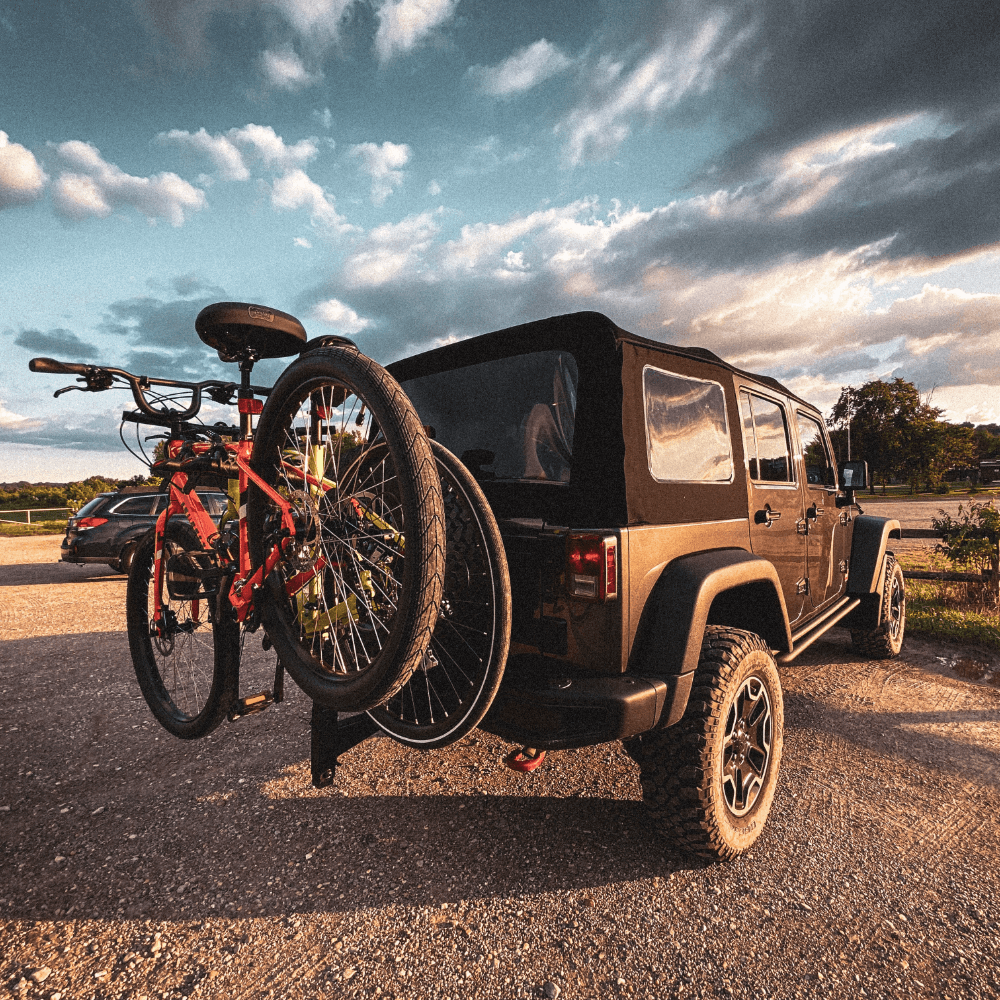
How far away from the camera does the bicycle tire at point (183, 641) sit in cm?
265

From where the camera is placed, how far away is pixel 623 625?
2055mm

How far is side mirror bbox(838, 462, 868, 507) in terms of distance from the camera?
13.6 feet

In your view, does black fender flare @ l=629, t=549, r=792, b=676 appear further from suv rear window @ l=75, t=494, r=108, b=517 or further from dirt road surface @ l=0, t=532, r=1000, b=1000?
suv rear window @ l=75, t=494, r=108, b=517

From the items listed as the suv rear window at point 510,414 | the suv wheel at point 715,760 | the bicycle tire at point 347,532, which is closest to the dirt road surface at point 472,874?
the suv wheel at point 715,760

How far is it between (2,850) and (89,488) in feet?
133

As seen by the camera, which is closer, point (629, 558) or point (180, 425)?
point (629, 558)

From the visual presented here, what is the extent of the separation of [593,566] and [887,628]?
167 inches

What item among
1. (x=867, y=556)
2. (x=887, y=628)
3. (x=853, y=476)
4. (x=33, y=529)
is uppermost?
(x=853, y=476)

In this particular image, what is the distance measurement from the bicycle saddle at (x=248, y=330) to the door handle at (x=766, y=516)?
2.46 m

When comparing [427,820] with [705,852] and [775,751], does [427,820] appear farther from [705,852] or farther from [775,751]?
[775,751]

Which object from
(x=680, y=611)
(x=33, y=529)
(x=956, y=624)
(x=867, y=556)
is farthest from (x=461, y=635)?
(x=33, y=529)

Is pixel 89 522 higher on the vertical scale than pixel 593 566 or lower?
higher

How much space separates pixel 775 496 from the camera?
3.15 meters

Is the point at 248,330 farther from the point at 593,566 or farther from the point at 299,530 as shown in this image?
the point at 593,566
